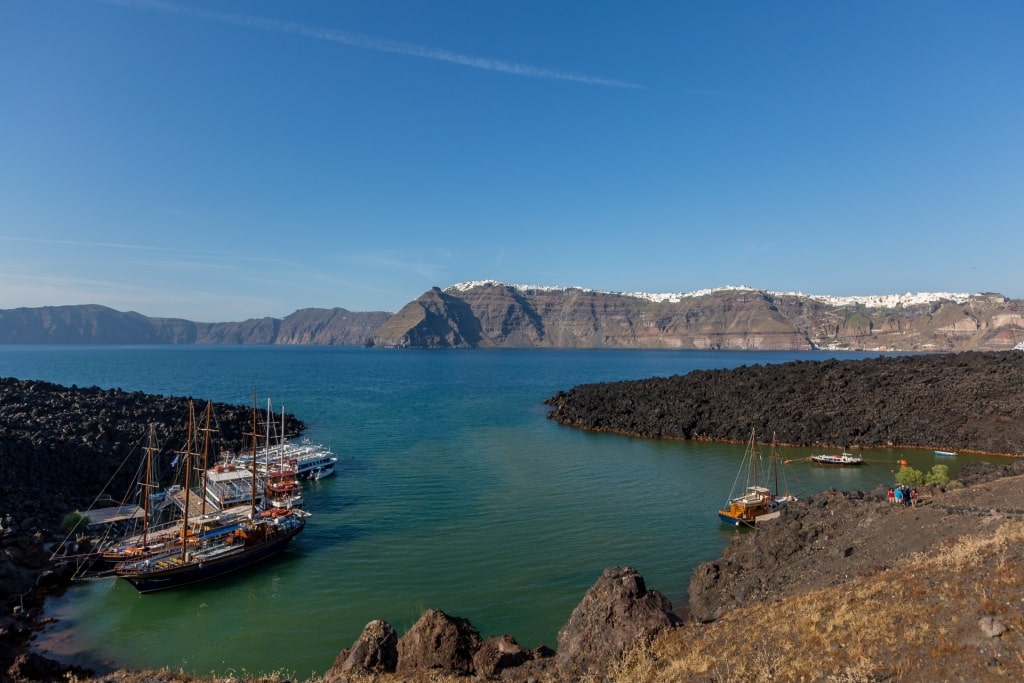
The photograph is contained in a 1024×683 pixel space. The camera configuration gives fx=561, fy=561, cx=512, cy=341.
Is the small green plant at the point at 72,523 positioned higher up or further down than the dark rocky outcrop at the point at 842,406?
further down

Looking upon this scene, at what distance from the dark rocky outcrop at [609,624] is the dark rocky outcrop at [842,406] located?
46522 mm

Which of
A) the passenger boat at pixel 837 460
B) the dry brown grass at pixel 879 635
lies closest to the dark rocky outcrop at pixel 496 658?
the dry brown grass at pixel 879 635

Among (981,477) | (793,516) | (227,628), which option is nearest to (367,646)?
(227,628)

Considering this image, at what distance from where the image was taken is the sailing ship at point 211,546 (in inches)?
953

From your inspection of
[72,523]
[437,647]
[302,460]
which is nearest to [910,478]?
[437,647]

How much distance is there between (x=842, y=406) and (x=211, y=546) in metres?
60.8

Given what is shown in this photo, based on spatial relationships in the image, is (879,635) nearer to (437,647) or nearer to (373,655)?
(437,647)

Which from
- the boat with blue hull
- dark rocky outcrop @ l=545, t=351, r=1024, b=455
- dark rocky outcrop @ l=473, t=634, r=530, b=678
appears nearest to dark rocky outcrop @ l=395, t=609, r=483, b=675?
dark rocky outcrop @ l=473, t=634, r=530, b=678

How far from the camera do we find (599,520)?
33.0 metres

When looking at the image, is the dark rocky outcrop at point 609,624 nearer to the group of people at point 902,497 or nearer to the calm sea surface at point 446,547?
the calm sea surface at point 446,547

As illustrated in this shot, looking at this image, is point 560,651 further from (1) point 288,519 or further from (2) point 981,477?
(2) point 981,477

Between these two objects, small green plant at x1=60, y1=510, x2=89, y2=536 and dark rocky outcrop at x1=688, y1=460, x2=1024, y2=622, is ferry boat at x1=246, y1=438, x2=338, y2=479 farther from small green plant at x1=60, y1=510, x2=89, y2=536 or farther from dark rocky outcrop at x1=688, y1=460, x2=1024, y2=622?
dark rocky outcrop at x1=688, y1=460, x2=1024, y2=622

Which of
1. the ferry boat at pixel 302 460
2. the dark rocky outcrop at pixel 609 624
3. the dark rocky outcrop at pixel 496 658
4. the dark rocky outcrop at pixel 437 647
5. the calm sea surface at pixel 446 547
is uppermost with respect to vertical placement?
the dark rocky outcrop at pixel 609 624

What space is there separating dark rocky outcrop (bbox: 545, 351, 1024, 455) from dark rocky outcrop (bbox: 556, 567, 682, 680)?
46522 mm
